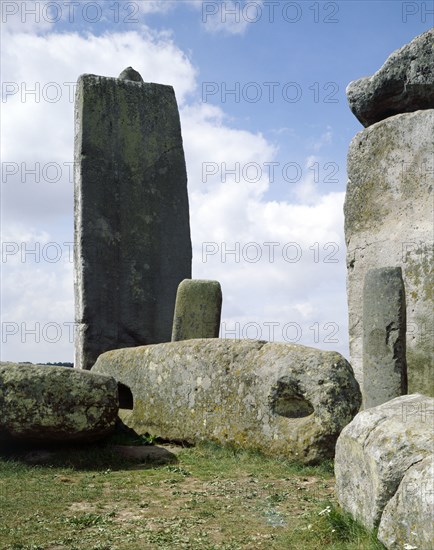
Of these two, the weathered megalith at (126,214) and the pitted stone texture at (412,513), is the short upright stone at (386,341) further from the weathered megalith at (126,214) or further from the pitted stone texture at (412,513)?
the weathered megalith at (126,214)

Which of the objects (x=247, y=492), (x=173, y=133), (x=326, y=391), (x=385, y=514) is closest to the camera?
(x=385, y=514)

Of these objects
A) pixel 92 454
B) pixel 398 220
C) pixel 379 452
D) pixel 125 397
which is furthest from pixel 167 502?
pixel 398 220

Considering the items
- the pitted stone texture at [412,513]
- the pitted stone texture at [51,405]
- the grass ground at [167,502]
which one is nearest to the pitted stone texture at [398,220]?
the grass ground at [167,502]

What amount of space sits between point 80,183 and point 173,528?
7.32m

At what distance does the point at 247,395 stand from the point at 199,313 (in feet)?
7.57

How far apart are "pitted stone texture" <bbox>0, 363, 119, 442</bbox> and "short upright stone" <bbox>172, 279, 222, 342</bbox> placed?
1.80 metres

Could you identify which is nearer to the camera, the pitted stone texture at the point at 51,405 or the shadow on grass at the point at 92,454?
the shadow on grass at the point at 92,454

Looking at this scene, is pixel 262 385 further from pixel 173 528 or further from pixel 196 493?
pixel 173 528

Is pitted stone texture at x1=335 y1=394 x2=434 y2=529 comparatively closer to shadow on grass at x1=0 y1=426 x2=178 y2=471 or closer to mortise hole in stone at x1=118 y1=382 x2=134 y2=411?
shadow on grass at x1=0 y1=426 x2=178 y2=471

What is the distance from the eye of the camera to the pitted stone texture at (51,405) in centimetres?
771

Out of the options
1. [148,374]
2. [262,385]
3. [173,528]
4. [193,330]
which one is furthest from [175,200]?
[173,528]

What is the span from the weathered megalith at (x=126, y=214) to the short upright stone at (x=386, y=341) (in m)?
5.54

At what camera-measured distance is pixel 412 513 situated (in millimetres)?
3887

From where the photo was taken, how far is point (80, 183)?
11.5 meters
